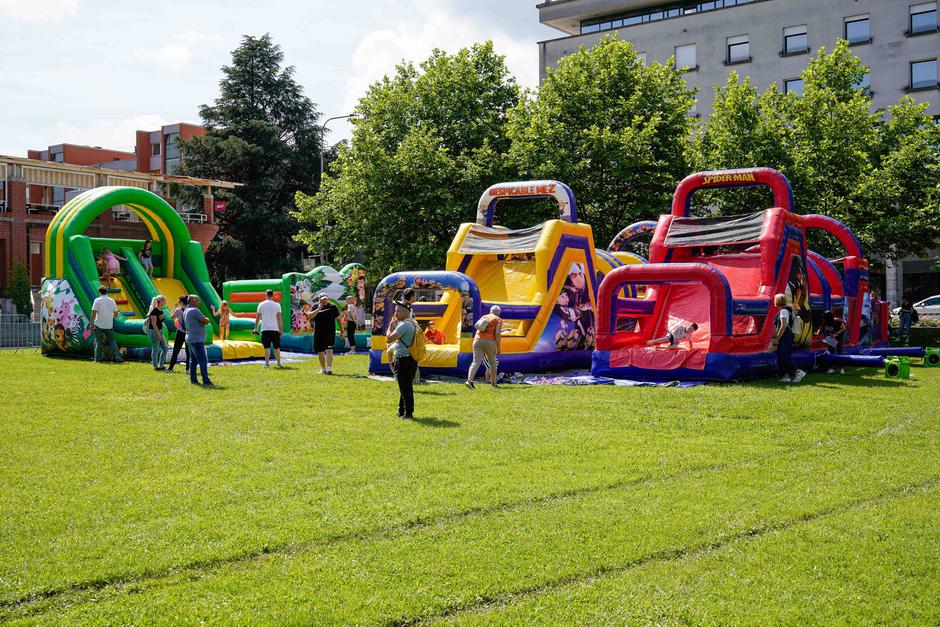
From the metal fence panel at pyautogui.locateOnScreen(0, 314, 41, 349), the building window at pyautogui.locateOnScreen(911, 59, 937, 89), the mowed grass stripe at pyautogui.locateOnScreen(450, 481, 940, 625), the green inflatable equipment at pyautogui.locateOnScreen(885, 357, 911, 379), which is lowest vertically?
the mowed grass stripe at pyautogui.locateOnScreen(450, 481, 940, 625)

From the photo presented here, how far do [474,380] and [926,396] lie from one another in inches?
283

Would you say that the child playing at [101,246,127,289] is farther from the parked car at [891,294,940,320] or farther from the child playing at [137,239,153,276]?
the parked car at [891,294,940,320]

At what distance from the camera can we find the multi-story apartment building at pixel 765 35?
40812mm

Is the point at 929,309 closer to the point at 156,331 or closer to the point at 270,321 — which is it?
the point at 270,321

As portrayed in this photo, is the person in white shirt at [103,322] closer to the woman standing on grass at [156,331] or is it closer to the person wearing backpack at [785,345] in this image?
the woman standing on grass at [156,331]

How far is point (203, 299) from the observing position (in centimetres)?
2317

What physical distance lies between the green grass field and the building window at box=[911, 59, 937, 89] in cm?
3444

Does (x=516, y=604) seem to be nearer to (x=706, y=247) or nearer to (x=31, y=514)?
(x=31, y=514)

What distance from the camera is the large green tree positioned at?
2695cm

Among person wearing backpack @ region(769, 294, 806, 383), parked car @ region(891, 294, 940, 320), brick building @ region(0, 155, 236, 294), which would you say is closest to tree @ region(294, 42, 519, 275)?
brick building @ region(0, 155, 236, 294)

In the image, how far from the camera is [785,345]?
15359 millimetres

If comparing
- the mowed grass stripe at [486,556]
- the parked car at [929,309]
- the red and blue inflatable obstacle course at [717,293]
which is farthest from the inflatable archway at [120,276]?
the parked car at [929,309]

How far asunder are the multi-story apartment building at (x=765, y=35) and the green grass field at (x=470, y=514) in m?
33.0

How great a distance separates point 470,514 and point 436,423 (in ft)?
13.8
